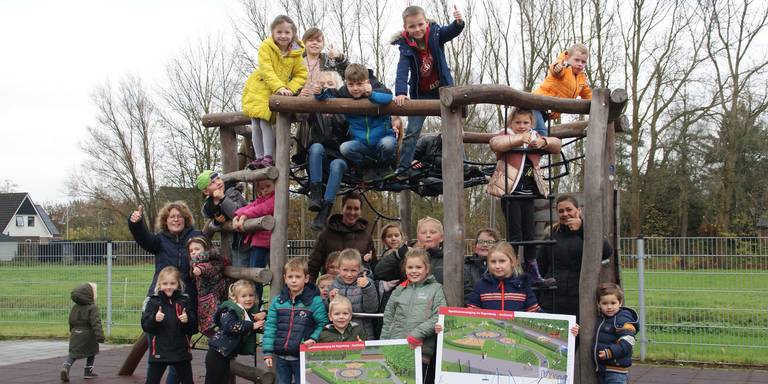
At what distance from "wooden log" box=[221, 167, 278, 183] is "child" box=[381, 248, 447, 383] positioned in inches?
60.1

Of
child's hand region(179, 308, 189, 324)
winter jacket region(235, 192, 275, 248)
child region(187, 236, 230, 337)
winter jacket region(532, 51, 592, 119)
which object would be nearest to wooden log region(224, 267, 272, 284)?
child region(187, 236, 230, 337)

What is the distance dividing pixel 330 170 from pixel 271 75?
3.16ft

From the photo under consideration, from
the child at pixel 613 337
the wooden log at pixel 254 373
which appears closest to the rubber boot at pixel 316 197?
the wooden log at pixel 254 373

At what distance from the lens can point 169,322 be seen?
6.35 m

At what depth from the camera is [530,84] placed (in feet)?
74.0

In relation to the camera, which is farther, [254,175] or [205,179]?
[205,179]

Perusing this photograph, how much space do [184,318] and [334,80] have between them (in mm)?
2268

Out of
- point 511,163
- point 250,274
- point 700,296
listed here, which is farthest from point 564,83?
point 700,296

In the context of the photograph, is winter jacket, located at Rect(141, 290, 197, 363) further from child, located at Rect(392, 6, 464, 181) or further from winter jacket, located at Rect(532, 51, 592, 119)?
winter jacket, located at Rect(532, 51, 592, 119)

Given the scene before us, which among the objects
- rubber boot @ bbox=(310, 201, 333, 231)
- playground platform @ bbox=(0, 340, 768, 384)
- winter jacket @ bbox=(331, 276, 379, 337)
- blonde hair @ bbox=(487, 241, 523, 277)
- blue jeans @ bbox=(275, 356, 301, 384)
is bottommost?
playground platform @ bbox=(0, 340, 768, 384)

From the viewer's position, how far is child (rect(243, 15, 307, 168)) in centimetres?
668

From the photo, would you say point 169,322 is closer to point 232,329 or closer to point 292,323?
point 232,329

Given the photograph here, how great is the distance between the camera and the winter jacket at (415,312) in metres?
5.41

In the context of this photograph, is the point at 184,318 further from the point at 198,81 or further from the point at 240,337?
the point at 198,81
